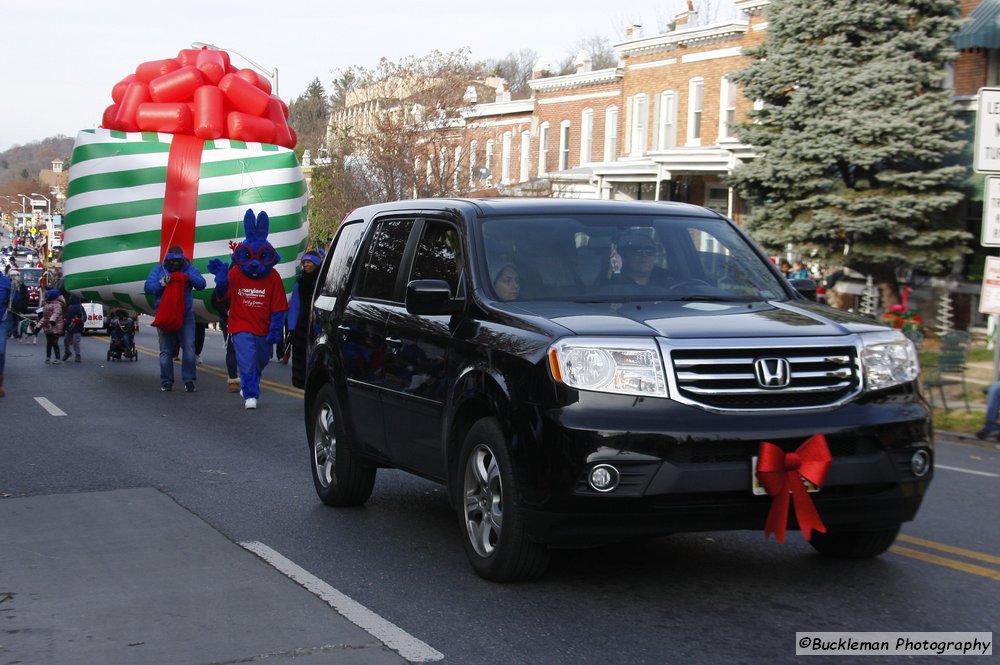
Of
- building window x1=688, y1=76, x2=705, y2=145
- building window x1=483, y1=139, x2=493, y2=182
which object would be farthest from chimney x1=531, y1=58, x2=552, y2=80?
building window x1=688, y1=76, x2=705, y2=145

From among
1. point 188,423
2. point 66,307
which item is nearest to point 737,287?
point 188,423

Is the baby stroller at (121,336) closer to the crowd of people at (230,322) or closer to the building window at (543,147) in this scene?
the crowd of people at (230,322)

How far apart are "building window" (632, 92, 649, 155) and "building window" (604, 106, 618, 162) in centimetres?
204

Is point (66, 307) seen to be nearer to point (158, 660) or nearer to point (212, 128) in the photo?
point (212, 128)

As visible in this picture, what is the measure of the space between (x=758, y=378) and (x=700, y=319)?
51 centimetres

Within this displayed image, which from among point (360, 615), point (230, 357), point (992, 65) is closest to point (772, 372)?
point (360, 615)

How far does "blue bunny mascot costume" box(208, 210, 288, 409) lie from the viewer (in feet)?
48.5

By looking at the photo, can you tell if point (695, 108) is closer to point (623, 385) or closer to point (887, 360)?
point (887, 360)

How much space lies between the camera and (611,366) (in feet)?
18.7

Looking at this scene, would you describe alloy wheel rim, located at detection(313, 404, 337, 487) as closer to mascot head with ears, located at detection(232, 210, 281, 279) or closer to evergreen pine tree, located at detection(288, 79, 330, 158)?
mascot head with ears, located at detection(232, 210, 281, 279)

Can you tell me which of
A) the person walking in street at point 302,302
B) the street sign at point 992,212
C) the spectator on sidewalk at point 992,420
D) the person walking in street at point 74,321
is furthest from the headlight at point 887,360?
the person walking in street at point 74,321

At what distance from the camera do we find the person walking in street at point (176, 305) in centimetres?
1712

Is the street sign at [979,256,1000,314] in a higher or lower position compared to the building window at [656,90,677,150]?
lower

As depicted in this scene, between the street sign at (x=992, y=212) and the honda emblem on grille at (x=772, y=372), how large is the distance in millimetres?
10046
